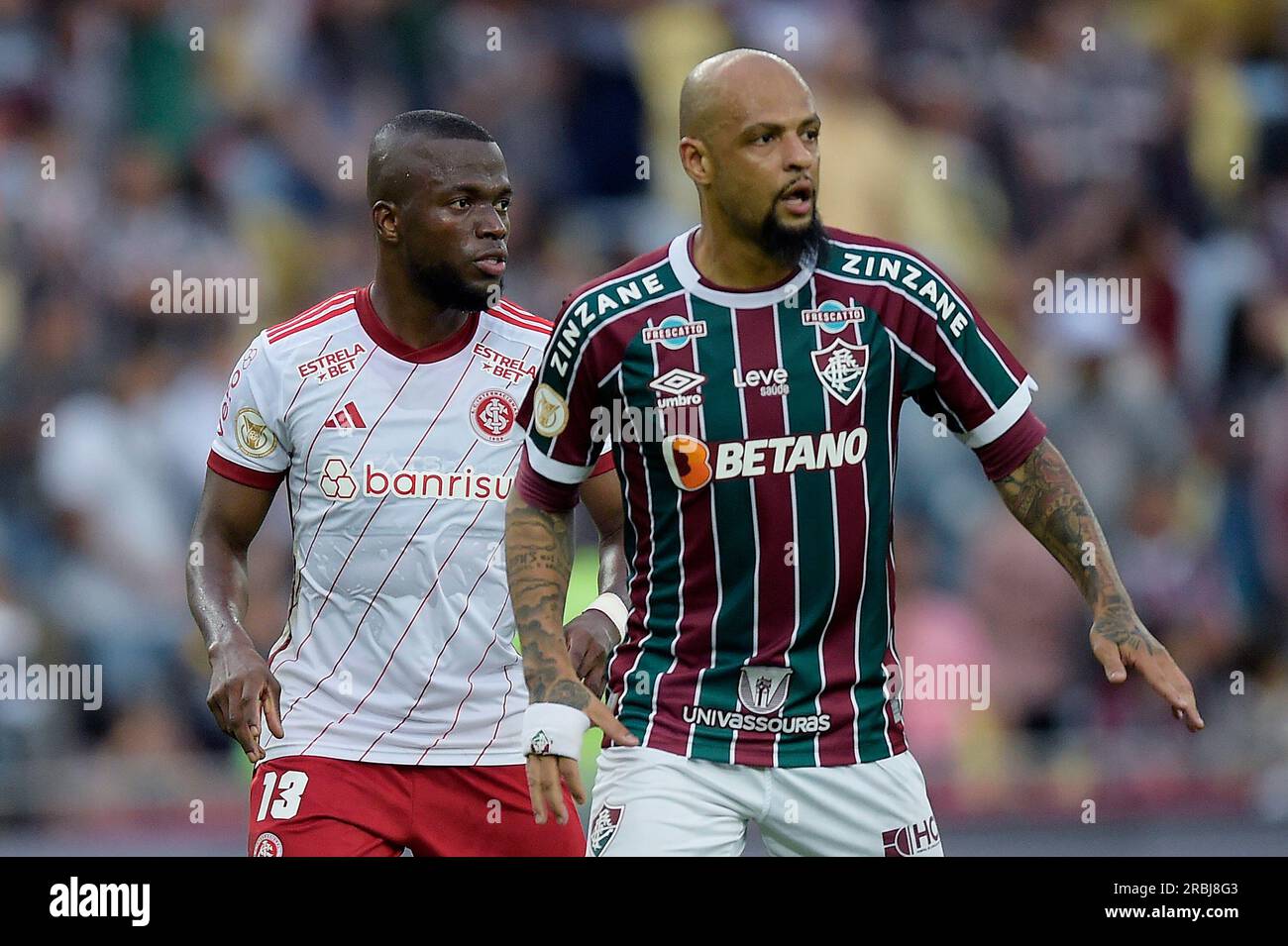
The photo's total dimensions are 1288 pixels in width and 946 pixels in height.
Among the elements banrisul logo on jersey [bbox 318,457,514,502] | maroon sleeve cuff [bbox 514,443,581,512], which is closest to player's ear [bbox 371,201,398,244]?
banrisul logo on jersey [bbox 318,457,514,502]

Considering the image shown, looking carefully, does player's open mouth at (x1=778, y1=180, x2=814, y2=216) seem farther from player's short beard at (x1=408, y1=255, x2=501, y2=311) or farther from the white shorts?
the white shorts

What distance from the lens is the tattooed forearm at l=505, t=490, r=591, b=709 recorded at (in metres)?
4.95

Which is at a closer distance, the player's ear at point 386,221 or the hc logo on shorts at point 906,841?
the hc logo on shorts at point 906,841

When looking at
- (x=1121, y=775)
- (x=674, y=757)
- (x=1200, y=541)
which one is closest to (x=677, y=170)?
(x=1200, y=541)

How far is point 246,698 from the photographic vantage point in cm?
527

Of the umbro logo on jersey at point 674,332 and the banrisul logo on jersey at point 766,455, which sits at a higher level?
the umbro logo on jersey at point 674,332

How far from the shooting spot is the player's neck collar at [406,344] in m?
5.82

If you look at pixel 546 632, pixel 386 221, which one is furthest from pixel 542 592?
pixel 386 221

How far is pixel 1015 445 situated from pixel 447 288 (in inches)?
66.2

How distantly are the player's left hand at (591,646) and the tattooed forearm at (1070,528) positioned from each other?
1065 millimetres

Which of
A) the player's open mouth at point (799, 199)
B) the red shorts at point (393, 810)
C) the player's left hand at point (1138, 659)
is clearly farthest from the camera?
the red shorts at point (393, 810)

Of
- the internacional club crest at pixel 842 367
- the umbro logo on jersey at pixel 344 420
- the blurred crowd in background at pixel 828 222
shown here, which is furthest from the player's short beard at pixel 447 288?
the blurred crowd in background at pixel 828 222

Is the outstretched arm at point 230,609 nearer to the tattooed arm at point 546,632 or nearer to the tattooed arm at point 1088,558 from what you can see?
the tattooed arm at point 546,632

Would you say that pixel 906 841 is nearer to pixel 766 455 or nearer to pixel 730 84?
pixel 766 455
